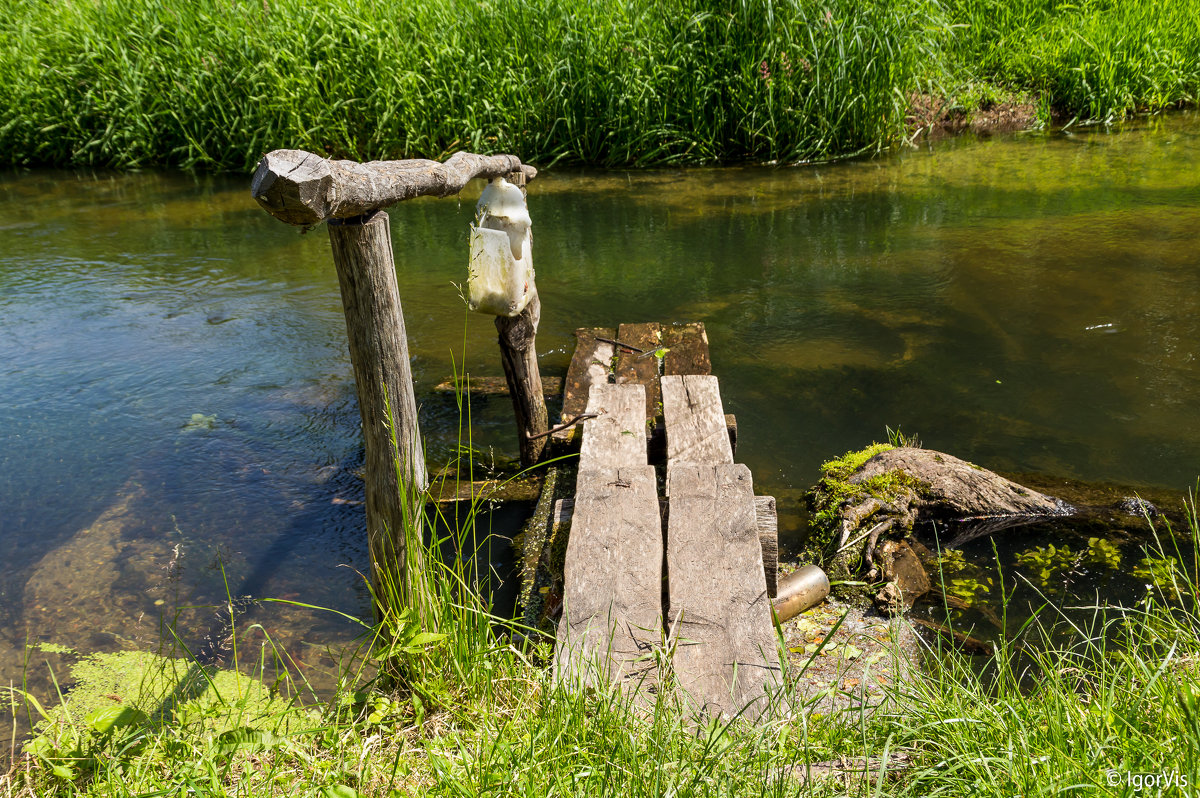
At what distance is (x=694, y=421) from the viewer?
365 cm

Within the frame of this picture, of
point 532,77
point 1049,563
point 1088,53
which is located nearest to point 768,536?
point 1049,563

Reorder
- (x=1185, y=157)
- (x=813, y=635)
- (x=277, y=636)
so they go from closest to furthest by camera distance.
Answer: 1. (x=813, y=635)
2. (x=277, y=636)
3. (x=1185, y=157)

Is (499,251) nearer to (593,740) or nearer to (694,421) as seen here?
(694,421)

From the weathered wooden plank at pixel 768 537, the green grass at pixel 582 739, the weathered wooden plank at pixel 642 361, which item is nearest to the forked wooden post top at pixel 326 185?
the green grass at pixel 582 739

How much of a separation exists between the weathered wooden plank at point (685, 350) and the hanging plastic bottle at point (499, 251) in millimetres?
1325

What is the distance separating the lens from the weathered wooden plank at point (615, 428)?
3430 mm

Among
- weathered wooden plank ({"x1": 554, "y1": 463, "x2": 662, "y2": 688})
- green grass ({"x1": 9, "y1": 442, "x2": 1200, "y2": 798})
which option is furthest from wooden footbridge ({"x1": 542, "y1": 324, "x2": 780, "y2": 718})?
green grass ({"x1": 9, "y1": 442, "x2": 1200, "y2": 798})

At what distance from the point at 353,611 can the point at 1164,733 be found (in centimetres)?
266

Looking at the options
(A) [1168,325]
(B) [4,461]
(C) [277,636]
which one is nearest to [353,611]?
(C) [277,636]

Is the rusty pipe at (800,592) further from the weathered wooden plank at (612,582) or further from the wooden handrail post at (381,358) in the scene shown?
the wooden handrail post at (381,358)

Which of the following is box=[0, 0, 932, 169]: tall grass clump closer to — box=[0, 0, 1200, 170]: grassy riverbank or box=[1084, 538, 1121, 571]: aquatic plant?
box=[0, 0, 1200, 170]: grassy riverbank

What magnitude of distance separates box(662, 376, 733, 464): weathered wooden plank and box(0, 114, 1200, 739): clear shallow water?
1.84 ft

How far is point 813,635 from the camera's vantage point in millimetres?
2877

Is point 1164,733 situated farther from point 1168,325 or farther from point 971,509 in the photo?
point 1168,325
